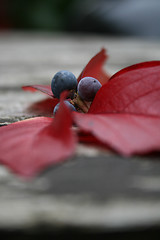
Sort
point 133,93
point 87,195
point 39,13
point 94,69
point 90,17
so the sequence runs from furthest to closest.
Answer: point 39,13 → point 90,17 → point 94,69 → point 133,93 → point 87,195

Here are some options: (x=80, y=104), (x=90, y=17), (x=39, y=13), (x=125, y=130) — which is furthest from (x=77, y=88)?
(x=39, y=13)

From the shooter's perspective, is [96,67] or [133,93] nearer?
[133,93]

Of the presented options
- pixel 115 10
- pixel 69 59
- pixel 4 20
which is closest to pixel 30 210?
pixel 69 59

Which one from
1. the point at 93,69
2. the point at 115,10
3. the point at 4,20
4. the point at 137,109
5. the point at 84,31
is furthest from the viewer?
the point at 4,20

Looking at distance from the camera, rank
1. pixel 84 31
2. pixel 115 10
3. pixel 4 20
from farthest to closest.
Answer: pixel 4 20, pixel 84 31, pixel 115 10

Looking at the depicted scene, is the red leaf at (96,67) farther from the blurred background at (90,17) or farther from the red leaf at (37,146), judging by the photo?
the blurred background at (90,17)

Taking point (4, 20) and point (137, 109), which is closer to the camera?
point (137, 109)

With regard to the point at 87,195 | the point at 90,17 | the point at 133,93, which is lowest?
the point at 87,195

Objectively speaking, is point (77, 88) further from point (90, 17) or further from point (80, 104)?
point (90, 17)

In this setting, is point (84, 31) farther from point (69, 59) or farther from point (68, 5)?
point (69, 59)
